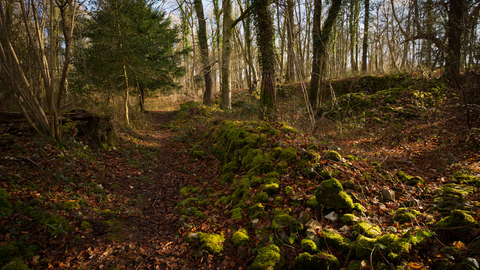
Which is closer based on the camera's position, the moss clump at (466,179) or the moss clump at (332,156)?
the moss clump at (466,179)

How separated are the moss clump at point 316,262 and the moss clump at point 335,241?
0.18 m

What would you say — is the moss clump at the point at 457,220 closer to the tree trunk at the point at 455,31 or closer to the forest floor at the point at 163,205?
the forest floor at the point at 163,205

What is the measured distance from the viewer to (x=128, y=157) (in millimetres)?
7062

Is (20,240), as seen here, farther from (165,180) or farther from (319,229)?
(319,229)

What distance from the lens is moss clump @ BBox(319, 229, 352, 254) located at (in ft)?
8.58

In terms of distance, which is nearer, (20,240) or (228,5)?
(20,240)

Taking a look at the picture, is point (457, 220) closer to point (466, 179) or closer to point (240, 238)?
point (466, 179)

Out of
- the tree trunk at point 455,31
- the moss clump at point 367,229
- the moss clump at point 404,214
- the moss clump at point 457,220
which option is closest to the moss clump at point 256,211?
the moss clump at point 367,229

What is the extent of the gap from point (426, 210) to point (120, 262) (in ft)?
Result: 13.9

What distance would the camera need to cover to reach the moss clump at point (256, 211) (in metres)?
3.48

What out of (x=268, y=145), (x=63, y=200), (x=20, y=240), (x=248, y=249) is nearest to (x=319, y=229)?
(x=248, y=249)

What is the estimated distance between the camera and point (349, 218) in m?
2.99

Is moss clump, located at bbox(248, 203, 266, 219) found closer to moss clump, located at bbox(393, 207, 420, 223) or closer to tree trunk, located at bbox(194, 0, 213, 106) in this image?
moss clump, located at bbox(393, 207, 420, 223)

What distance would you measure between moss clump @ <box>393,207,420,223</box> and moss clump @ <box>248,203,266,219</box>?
1.83m
